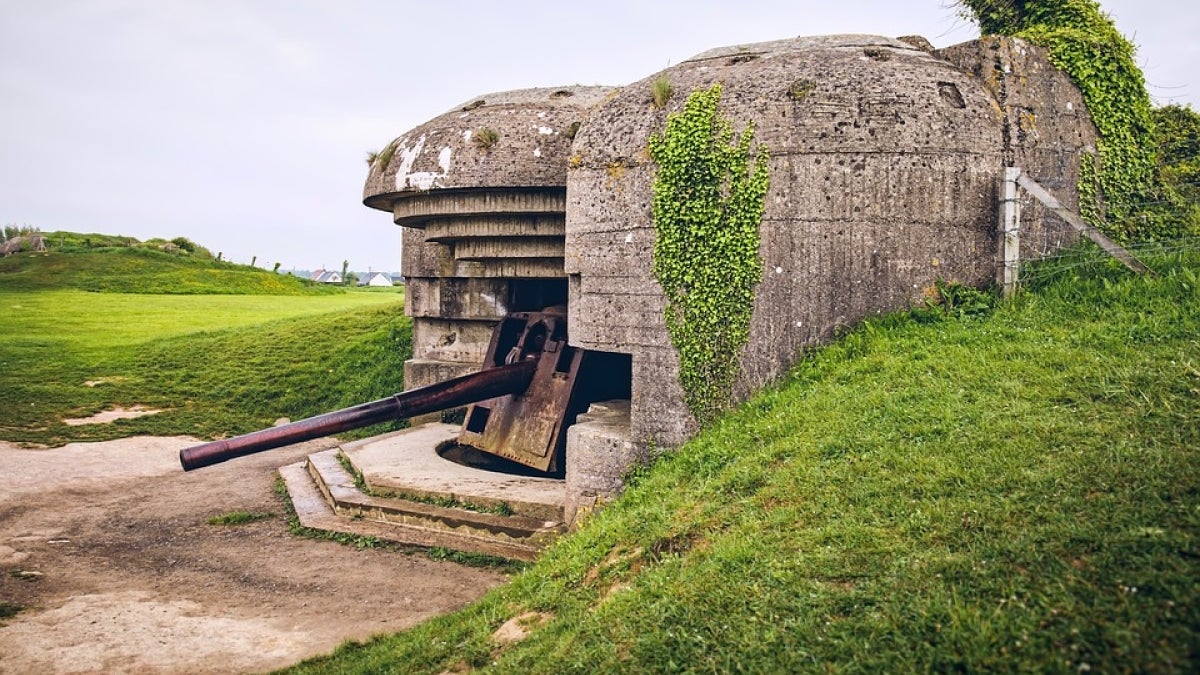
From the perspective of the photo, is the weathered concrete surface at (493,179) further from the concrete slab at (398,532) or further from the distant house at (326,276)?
the distant house at (326,276)

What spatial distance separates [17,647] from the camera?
456 cm

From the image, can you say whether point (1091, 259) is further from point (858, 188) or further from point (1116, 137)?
point (858, 188)

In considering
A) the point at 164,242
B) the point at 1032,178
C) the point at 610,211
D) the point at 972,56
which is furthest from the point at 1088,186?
the point at 164,242

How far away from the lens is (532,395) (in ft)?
24.8

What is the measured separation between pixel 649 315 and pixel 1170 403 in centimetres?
303

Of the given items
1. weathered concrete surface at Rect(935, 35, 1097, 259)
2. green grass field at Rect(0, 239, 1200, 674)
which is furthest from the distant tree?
green grass field at Rect(0, 239, 1200, 674)

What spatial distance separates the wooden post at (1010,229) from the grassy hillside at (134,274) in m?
23.6

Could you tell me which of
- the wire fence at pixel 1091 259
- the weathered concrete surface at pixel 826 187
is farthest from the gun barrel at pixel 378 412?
the wire fence at pixel 1091 259

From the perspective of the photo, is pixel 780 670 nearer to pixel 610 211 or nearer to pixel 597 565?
pixel 597 565

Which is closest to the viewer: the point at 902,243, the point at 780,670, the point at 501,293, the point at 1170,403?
the point at 780,670

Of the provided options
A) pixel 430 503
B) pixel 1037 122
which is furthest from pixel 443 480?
pixel 1037 122

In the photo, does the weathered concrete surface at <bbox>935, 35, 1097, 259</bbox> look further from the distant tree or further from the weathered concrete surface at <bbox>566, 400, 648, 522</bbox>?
the weathered concrete surface at <bbox>566, 400, 648, 522</bbox>

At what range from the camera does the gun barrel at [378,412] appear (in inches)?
228

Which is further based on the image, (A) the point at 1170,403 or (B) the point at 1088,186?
(B) the point at 1088,186
